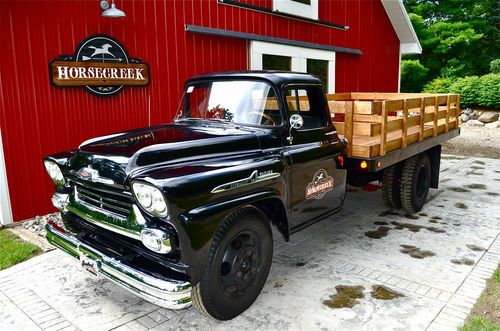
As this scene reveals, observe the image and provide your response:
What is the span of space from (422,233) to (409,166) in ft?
3.35

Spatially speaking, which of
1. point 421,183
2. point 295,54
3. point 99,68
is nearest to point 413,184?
point 421,183

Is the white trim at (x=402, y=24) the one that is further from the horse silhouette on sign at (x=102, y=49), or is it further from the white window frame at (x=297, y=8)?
the horse silhouette on sign at (x=102, y=49)

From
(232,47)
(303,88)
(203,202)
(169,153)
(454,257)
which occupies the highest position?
(232,47)

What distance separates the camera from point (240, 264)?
3.32m

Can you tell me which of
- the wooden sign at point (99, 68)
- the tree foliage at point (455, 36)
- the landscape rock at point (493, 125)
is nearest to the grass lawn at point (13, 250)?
the wooden sign at point (99, 68)

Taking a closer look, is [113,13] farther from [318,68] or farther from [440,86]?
[440,86]

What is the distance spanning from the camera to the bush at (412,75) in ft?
75.8

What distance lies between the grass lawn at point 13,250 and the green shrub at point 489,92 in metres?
18.6

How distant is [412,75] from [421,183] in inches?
771

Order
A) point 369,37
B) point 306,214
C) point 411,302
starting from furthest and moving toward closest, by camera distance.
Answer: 1. point 369,37
2. point 306,214
3. point 411,302

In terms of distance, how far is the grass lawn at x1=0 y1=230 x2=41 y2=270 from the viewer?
177 inches

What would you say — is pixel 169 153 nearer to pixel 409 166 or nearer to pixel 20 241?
pixel 20 241

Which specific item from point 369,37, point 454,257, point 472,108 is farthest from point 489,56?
point 454,257

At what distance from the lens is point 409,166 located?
5.88 metres
